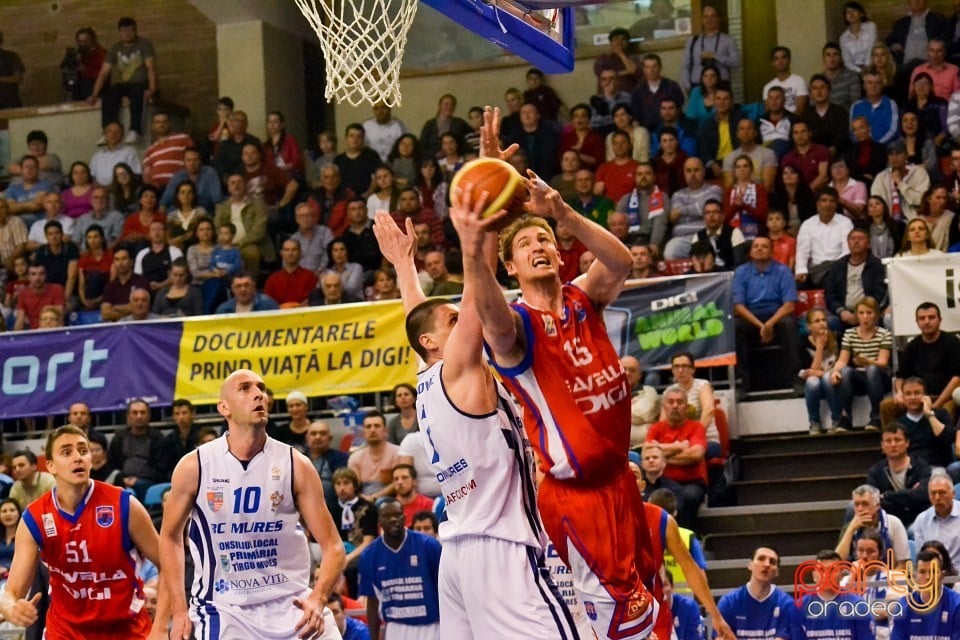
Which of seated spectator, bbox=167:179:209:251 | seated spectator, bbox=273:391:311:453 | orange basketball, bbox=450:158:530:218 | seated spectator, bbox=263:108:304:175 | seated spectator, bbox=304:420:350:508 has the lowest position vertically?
seated spectator, bbox=304:420:350:508

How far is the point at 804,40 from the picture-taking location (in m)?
20.6

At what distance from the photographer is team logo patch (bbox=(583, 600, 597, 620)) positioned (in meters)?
7.49

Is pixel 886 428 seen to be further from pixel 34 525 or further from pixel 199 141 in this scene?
pixel 199 141

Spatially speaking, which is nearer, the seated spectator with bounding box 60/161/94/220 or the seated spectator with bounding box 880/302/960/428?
the seated spectator with bounding box 880/302/960/428

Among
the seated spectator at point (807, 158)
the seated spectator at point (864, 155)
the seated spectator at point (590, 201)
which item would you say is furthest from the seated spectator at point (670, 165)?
the seated spectator at point (864, 155)

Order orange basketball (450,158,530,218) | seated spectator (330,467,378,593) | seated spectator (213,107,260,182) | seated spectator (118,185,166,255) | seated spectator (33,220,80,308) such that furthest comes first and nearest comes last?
1. seated spectator (213,107,260,182)
2. seated spectator (118,185,166,255)
3. seated spectator (33,220,80,308)
4. seated spectator (330,467,378,593)
5. orange basketball (450,158,530,218)

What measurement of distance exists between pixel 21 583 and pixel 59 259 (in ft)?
36.0

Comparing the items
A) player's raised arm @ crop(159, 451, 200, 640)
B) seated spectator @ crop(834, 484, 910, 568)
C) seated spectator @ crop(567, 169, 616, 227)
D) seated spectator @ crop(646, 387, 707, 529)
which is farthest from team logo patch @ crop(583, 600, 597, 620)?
seated spectator @ crop(567, 169, 616, 227)

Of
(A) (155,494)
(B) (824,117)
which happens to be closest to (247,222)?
(A) (155,494)

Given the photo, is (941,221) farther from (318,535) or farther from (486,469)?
(486,469)

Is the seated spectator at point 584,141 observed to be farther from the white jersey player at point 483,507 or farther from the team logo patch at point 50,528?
the white jersey player at point 483,507

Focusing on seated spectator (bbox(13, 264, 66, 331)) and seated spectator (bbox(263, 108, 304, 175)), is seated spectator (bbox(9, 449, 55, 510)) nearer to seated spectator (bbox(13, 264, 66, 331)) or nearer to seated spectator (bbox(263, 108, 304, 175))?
seated spectator (bbox(13, 264, 66, 331))

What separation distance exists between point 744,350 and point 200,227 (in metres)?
6.76

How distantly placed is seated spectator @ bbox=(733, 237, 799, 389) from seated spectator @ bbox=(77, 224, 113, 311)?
782cm
